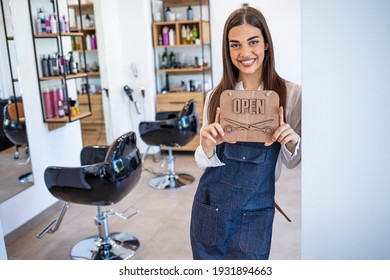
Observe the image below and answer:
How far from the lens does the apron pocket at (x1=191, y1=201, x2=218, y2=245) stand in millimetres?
1025

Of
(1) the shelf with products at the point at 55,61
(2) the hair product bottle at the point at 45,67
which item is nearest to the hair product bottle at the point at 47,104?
(1) the shelf with products at the point at 55,61

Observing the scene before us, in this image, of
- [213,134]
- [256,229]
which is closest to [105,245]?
[256,229]

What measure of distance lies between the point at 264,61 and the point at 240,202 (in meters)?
0.35

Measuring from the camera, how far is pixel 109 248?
7.41ft

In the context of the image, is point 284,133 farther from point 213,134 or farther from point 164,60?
point 164,60

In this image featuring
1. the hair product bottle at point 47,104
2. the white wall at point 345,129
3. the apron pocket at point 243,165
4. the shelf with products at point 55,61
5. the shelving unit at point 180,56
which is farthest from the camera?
the hair product bottle at point 47,104

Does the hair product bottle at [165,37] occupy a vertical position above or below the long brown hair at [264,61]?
above

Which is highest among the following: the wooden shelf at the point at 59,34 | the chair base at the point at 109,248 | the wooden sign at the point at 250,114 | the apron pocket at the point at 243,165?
the wooden shelf at the point at 59,34

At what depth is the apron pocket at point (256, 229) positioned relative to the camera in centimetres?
99

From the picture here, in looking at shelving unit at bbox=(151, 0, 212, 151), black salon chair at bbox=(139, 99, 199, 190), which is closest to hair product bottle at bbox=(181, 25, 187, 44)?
shelving unit at bbox=(151, 0, 212, 151)

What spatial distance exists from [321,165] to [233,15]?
0.39 meters

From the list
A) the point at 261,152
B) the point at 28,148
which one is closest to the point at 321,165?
the point at 261,152

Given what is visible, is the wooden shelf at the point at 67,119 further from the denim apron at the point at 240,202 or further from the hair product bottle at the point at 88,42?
the denim apron at the point at 240,202
